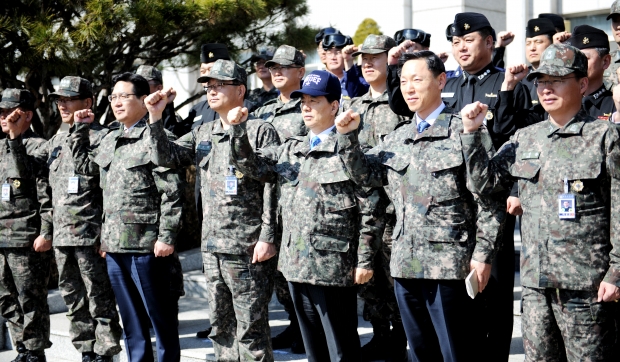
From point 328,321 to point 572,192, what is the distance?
63.1 inches

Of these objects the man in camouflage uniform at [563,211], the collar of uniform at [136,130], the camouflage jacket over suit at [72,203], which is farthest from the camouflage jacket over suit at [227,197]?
the man in camouflage uniform at [563,211]

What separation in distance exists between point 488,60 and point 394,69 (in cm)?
79

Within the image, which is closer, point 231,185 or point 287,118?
point 231,185

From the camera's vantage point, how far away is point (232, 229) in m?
5.68

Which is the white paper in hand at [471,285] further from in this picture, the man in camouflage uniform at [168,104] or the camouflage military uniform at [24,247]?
the camouflage military uniform at [24,247]

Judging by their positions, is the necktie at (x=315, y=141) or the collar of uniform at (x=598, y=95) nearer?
the necktie at (x=315, y=141)

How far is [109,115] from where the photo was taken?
9.46 metres

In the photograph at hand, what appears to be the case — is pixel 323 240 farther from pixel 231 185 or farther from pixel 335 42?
pixel 335 42

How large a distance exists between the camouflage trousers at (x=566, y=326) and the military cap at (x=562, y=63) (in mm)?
1103

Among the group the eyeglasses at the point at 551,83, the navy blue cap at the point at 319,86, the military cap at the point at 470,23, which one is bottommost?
the eyeglasses at the point at 551,83

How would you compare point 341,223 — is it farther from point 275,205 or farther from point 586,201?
point 586,201

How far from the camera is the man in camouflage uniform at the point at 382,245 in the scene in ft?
19.4

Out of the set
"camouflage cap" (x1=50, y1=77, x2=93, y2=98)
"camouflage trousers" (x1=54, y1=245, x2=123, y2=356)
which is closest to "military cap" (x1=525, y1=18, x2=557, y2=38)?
"camouflage cap" (x1=50, y1=77, x2=93, y2=98)

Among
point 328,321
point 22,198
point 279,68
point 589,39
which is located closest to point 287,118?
point 279,68
